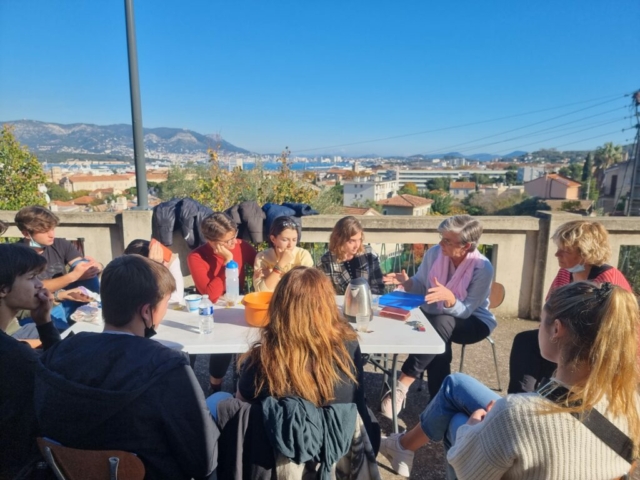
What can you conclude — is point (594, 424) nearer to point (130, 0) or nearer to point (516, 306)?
point (516, 306)

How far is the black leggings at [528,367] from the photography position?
2.33 meters

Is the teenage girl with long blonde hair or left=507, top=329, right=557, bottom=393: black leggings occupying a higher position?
the teenage girl with long blonde hair

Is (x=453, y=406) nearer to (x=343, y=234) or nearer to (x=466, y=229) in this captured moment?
(x=466, y=229)

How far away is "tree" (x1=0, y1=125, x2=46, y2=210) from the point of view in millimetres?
8344

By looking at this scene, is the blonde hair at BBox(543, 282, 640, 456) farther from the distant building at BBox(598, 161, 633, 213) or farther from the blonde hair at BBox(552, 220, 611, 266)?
the distant building at BBox(598, 161, 633, 213)

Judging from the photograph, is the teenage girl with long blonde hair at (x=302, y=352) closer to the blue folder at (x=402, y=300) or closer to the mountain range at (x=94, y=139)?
the blue folder at (x=402, y=300)

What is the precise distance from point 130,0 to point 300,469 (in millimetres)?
4611

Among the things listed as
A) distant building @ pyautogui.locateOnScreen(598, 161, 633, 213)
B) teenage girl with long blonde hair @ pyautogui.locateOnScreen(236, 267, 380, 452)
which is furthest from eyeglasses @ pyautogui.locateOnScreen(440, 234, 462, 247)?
distant building @ pyautogui.locateOnScreen(598, 161, 633, 213)

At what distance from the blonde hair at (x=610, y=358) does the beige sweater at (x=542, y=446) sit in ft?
0.12

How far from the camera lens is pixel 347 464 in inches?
64.9

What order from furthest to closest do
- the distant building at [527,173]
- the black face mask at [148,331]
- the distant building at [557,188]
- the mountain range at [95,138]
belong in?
the distant building at [527,173] → the distant building at [557,188] → the mountain range at [95,138] → the black face mask at [148,331]

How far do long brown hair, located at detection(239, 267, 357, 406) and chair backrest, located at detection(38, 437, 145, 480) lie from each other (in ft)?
1.58

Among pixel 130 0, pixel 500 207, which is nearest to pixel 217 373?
pixel 130 0

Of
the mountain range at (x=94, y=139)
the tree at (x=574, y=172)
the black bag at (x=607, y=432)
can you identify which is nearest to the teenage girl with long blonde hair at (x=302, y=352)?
the black bag at (x=607, y=432)
